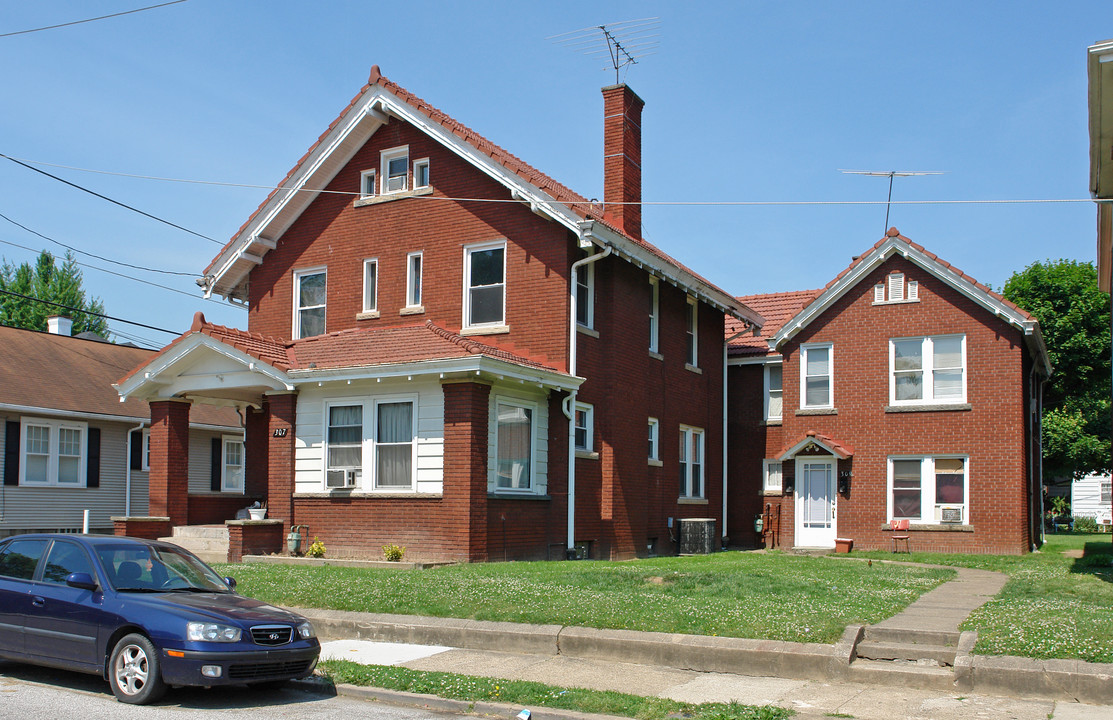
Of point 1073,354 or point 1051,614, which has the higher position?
point 1073,354

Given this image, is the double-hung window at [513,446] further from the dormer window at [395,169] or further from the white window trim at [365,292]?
the dormer window at [395,169]

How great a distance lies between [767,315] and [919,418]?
671cm

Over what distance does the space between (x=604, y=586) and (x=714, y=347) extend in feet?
47.9

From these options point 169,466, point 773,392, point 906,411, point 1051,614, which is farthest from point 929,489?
point 169,466

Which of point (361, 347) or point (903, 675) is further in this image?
point (361, 347)

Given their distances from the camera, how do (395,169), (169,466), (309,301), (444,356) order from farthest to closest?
(309,301), (395,169), (169,466), (444,356)

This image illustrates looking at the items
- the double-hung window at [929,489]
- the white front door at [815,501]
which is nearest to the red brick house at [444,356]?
the white front door at [815,501]

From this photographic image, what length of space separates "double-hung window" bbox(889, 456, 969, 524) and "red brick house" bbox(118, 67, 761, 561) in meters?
5.08

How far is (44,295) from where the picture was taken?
60.5 meters

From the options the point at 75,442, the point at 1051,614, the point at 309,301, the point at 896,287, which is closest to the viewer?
the point at 1051,614

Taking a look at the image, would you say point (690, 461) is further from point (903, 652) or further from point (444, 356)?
point (903, 652)

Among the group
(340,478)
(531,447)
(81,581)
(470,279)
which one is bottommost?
(81,581)

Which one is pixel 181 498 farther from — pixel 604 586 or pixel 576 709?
pixel 576 709

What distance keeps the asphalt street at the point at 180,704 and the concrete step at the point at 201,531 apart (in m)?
10.3
